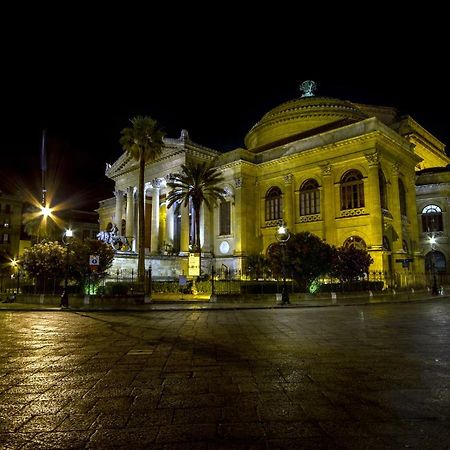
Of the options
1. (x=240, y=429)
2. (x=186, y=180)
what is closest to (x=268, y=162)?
(x=186, y=180)

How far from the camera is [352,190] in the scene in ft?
109

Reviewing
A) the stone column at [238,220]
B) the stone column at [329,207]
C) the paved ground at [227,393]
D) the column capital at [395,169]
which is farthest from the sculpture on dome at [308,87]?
the paved ground at [227,393]

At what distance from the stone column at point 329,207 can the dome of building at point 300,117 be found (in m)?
9.18

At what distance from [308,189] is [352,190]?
4.41 meters

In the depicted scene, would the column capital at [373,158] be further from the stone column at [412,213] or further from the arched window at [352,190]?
the stone column at [412,213]

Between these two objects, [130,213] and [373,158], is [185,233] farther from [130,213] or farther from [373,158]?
[373,158]

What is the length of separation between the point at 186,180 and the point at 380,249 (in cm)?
1712

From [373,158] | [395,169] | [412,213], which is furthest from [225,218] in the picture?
[412,213]

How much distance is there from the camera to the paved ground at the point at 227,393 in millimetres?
3311

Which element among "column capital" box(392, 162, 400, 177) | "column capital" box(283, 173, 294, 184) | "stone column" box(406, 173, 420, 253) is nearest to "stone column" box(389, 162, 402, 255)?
"column capital" box(392, 162, 400, 177)

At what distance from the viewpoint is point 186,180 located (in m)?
34.3

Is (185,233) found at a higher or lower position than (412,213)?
lower

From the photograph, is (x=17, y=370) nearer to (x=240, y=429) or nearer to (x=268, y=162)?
(x=240, y=429)

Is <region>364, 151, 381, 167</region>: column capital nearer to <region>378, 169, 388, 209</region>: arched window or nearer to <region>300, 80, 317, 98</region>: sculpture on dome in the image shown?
<region>378, 169, 388, 209</region>: arched window
